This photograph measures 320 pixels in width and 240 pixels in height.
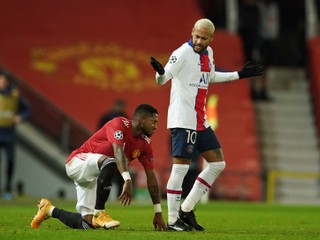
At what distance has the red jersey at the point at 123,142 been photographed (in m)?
10.0

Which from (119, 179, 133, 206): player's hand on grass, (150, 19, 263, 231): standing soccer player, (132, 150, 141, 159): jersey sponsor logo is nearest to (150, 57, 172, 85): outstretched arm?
(150, 19, 263, 231): standing soccer player

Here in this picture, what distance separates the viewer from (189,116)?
10766mm

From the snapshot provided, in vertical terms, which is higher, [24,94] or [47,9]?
[47,9]

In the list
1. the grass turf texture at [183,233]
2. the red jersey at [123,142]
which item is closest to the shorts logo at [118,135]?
→ the red jersey at [123,142]

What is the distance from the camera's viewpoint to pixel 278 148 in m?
25.6

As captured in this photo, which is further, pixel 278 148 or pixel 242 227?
pixel 278 148

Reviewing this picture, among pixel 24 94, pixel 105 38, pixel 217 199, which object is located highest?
pixel 105 38

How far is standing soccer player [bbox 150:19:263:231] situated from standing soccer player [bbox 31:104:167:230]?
1.70ft

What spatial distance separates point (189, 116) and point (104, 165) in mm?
1279

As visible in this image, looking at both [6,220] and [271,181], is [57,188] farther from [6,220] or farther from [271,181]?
[6,220]

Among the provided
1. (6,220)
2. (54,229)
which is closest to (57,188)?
(6,220)

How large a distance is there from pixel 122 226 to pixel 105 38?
1566 centimetres

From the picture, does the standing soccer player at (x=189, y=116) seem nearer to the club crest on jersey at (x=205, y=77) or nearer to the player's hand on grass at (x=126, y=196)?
the club crest on jersey at (x=205, y=77)

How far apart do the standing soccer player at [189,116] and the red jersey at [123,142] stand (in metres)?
0.62
